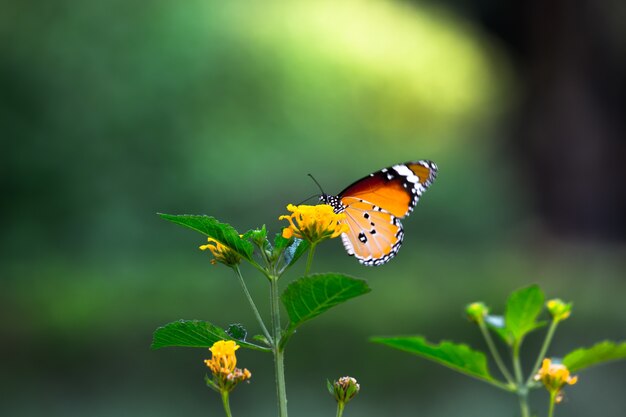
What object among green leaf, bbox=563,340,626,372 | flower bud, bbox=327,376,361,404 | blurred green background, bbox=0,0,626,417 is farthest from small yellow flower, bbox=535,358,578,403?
blurred green background, bbox=0,0,626,417

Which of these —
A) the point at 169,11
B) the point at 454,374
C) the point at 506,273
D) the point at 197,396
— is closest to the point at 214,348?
the point at 197,396

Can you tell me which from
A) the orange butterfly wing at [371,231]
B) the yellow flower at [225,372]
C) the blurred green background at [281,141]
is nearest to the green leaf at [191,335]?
the yellow flower at [225,372]

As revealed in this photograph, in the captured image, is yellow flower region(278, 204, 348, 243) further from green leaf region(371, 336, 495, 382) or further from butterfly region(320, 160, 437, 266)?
butterfly region(320, 160, 437, 266)

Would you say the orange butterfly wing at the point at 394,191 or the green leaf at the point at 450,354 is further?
the orange butterfly wing at the point at 394,191

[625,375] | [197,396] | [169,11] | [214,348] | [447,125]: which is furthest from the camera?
[447,125]

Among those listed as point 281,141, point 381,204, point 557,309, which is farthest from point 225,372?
point 281,141

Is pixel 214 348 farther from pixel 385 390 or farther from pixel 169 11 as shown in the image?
pixel 169 11

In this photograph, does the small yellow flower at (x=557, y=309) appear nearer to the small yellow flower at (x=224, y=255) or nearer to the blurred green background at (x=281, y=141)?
the small yellow flower at (x=224, y=255)

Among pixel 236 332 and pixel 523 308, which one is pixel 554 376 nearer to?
pixel 523 308
